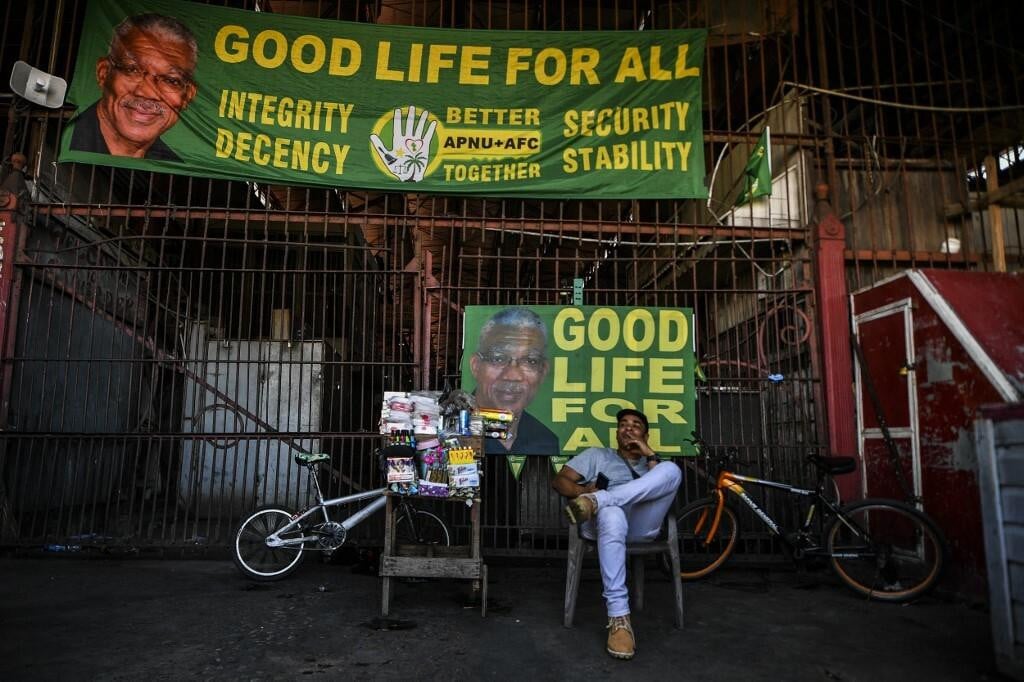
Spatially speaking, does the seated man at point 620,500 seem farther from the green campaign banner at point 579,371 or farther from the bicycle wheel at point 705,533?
the green campaign banner at point 579,371

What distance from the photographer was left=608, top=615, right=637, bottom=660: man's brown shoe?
3838 mm

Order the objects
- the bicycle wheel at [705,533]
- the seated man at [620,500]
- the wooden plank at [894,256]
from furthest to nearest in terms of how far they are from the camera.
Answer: the wooden plank at [894,256], the bicycle wheel at [705,533], the seated man at [620,500]

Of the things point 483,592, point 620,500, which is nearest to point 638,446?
point 620,500

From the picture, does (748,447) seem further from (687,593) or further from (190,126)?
(190,126)

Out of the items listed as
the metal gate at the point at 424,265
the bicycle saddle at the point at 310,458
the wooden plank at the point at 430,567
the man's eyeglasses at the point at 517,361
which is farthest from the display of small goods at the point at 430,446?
the man's eyeglasses at the point at 517,361

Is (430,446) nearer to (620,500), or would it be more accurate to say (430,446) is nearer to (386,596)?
(386,596)

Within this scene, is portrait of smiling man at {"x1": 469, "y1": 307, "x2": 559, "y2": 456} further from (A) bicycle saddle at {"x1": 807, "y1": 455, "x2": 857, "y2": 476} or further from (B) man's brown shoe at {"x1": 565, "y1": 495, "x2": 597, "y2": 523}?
(A) bicycle saddle at {"x1": 807, "y1": 455, "x2": 857, "y2": 476}

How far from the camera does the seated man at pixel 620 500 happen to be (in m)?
4.02

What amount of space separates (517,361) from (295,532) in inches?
102

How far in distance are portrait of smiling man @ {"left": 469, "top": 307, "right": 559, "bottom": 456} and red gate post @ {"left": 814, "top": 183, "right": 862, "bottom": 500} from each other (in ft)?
9.21

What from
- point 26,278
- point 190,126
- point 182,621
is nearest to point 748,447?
point 182,621

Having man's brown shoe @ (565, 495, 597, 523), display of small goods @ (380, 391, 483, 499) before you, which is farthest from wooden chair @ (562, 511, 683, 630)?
display of small goods @ (380, 391, 483, 499)

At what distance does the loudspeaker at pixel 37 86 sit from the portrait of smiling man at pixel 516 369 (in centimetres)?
525

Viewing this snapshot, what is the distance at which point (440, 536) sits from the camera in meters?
6.38
